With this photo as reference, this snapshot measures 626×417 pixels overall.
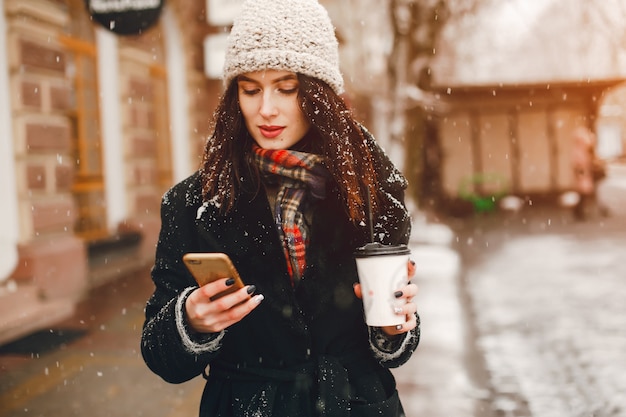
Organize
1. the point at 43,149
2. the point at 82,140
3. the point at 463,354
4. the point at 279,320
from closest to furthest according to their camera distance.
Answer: the point at 279,320, the point at 463,354, the point at 43,149, the point at 82,140

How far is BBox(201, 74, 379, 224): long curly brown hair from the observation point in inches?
75.5

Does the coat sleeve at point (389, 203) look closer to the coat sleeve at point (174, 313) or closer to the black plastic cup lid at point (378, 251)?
the black plastic cup lid at point (378, 251)

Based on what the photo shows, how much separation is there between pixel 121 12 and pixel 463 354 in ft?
15.3

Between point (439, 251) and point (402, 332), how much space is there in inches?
388

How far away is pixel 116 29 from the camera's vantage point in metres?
7.20

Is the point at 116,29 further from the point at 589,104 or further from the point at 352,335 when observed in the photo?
the point at 589,104

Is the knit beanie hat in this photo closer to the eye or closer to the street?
the eye

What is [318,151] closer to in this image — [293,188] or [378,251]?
[293,188]

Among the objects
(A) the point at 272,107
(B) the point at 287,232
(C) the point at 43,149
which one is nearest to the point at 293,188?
(B) the point at 287,232

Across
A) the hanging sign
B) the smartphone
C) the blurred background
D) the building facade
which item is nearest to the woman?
the smartphone

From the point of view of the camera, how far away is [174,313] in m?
1.75

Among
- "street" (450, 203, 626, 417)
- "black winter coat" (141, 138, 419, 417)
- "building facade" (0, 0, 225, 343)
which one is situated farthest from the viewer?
"building facade" (0, 0, 225, 343)

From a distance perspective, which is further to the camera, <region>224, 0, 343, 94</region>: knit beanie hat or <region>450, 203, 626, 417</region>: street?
<region>450, 203, 626, 417</region>: street

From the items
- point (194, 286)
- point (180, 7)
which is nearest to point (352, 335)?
point (194, 286)
